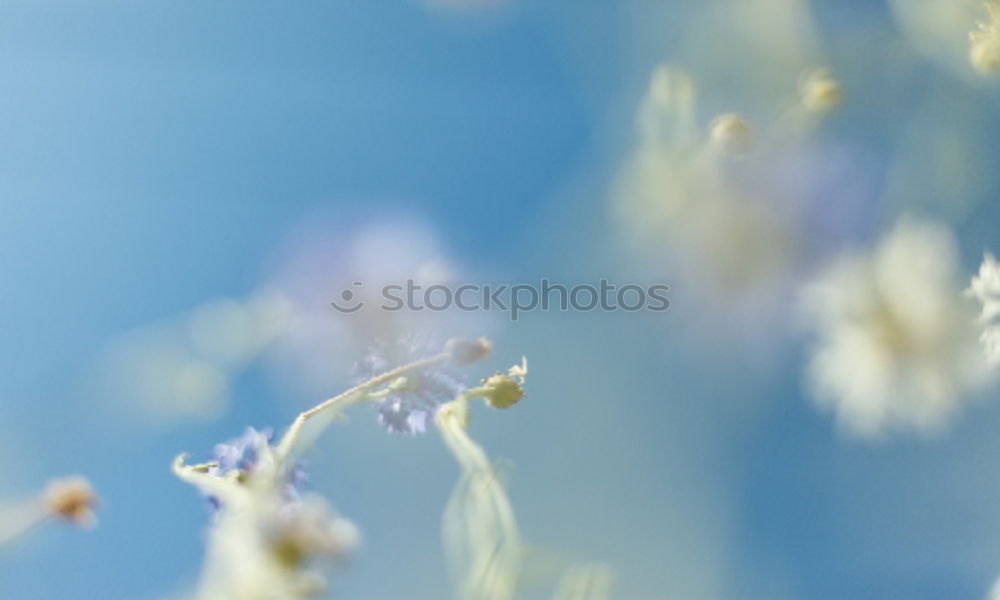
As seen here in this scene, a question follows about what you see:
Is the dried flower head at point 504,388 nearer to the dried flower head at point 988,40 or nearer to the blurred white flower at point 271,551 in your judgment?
the blurred white flower at point 271,551

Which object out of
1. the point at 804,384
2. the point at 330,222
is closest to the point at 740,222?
the point at 804,384

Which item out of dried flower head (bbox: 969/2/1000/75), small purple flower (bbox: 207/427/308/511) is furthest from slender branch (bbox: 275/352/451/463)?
dried flower head (bbox: 969/2/1000/75)

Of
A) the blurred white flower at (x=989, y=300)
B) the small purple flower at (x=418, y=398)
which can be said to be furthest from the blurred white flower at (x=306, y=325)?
the blurred white flower at (x=989, y=300)

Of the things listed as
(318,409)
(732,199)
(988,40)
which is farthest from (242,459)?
(988,40)

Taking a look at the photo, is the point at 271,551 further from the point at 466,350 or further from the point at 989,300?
the point at 989,300

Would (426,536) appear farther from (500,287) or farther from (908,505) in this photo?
(908,505)

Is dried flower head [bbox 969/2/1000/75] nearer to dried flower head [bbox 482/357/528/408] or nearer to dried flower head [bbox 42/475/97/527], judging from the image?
dried flower head [bbox 482/357/528/408]

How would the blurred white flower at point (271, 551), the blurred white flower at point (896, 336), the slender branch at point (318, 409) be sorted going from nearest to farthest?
the blurred white flower at point (271, 551) < the slender branch at point (318, 409) < the blurred white flower at point (896, 336)
